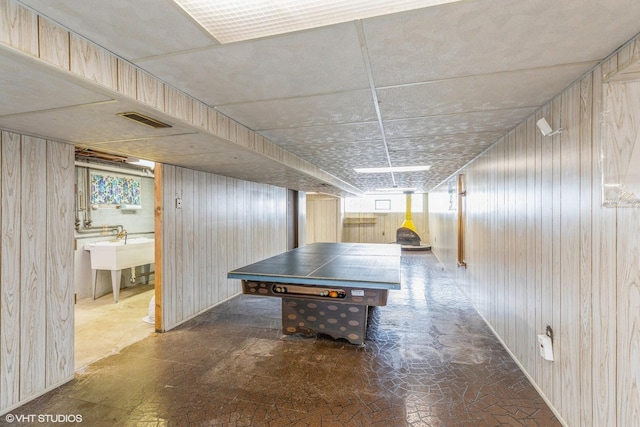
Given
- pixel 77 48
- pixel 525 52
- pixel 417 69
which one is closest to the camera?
pixel 77 48

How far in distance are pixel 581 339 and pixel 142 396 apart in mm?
3014

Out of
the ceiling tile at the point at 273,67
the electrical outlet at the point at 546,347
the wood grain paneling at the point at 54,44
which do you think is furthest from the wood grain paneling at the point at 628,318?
the wood grain paneling at the point at 54,44

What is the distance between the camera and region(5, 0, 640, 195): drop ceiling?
113cm

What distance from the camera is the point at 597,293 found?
154 centimetres

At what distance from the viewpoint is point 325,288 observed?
270 cm

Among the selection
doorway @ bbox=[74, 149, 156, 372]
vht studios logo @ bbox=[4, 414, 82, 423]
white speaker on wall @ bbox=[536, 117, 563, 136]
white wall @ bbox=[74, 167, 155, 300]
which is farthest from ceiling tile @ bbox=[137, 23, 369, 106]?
white wall @ bbox=[74, 167, 155, 300]

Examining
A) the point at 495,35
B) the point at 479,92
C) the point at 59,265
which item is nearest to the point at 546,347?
the point at 479,92

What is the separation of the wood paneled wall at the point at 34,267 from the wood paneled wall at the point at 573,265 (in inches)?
145

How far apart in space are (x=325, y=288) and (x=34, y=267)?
90.9 inches

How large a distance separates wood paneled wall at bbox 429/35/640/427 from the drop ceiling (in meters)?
0.26

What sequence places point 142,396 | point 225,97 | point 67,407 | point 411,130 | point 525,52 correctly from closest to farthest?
point 525,52, point 225,97, point 67,407, point 142,396, point 411,130

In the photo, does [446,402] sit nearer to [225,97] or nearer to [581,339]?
[581,339]

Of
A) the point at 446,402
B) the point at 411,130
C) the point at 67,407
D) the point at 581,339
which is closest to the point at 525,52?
the point at 411,130

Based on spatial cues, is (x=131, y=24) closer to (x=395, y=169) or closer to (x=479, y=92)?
(x=479, y=92)
